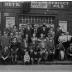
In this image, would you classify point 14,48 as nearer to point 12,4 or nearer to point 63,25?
point 12,4

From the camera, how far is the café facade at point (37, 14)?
302 inches

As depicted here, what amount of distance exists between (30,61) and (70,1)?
2347mm

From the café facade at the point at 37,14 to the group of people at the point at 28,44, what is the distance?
0.20 metres

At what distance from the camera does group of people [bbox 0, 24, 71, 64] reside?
25.4 ft

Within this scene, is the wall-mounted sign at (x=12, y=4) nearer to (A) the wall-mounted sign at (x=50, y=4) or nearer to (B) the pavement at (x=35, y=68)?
(A) the wall-mounted sign at (x=50, y=4)

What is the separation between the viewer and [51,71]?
7.73 m

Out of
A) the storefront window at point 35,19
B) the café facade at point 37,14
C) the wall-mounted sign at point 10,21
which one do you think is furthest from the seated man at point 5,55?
the storefront window at point 35,19

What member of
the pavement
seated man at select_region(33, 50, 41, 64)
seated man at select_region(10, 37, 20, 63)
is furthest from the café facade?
the pavement

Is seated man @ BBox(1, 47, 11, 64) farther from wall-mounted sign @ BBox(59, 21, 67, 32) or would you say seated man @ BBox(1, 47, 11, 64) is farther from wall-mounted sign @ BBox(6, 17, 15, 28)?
wall-mounted sign @ BBox(59, 21, 67, 32)

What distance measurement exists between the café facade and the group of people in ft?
0.65

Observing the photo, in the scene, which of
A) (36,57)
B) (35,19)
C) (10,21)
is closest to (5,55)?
(36,57)

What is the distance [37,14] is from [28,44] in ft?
3.34

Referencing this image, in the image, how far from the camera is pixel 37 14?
25.2ft

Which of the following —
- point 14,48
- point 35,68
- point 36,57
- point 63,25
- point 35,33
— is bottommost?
point 35,68
